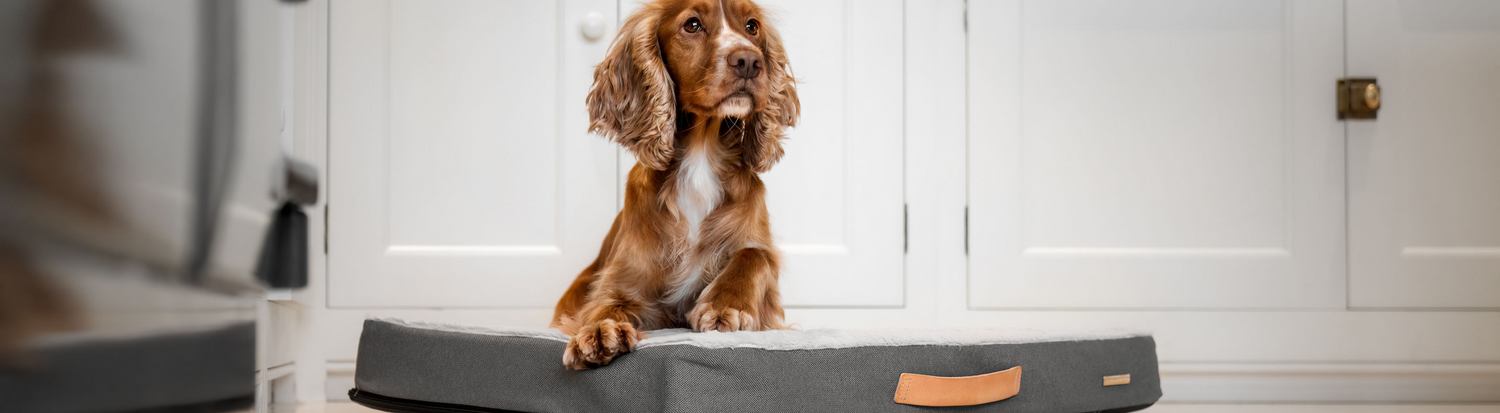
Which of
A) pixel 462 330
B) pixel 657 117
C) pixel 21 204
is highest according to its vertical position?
pixel 657 117

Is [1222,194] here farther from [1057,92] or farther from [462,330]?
[462,330]

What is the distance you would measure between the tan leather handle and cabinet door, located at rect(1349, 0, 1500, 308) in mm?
1197

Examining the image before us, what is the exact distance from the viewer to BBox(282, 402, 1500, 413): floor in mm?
1484

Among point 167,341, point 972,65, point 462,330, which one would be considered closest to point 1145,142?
point 972,65

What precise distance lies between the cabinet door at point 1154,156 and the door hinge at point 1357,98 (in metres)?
0.03

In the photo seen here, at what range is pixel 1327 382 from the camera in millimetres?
1643

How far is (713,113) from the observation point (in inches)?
34.1

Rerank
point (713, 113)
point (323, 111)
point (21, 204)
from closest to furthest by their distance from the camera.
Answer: point (21, 204) → point (713, 113) → point (323, 111)

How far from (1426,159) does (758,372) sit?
1.60m

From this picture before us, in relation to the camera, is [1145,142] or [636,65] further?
[1145,142]

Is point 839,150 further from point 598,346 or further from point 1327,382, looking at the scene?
point 1327,382

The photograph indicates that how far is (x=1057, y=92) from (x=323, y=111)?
4.67 ft

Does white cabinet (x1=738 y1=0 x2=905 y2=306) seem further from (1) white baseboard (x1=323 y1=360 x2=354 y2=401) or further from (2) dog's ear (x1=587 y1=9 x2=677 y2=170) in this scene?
(1) white baseboard (x1=323 y1=360 x2=354 y2=401)

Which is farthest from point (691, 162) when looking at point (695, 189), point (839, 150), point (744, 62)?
point (839, 150)
